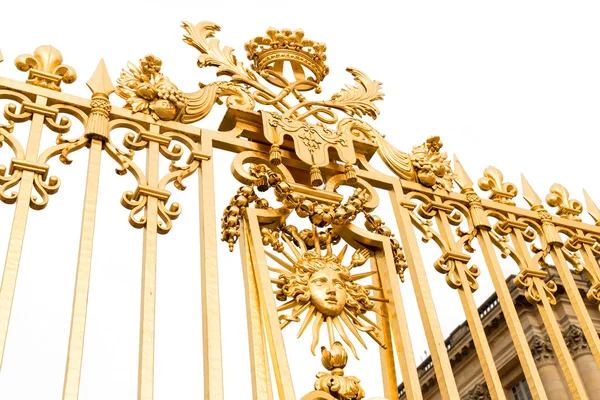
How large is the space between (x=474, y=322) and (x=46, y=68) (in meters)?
2.77

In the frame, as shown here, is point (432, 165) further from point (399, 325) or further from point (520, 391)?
point (520, 391)

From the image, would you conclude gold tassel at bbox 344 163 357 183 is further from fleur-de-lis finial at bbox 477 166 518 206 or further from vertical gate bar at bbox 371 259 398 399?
fleur-de-lis finial at bbox 477 166 518 206

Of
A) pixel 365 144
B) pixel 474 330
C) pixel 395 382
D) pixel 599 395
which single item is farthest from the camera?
pixel 599 395

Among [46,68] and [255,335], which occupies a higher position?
[46,68]

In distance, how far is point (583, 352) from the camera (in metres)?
16.1

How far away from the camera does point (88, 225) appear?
166 inches

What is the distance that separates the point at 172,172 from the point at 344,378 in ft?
4.79

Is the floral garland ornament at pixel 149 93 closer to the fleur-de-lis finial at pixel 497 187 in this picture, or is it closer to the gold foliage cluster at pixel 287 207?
the gold foliage cluster at pixel 287 207

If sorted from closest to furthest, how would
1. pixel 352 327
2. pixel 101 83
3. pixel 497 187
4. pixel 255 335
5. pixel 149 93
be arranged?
pixel 255 335 → pixel 352 327 → pixel 101 83 → pixel 149 93 → pixel 497 187

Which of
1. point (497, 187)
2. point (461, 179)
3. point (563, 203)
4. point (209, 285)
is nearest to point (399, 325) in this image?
point (209, 285)

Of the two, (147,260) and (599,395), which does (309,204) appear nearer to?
(147,260)

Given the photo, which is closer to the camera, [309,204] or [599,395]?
[309,204]

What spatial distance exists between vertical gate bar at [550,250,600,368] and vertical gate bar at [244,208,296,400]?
6.72ft

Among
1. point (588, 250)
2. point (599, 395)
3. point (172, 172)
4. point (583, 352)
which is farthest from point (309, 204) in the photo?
point (583, 352)
